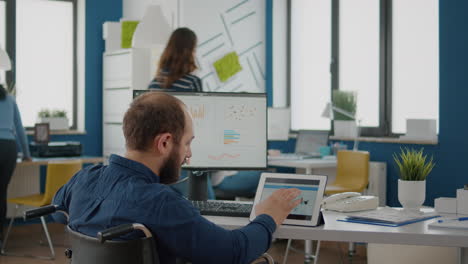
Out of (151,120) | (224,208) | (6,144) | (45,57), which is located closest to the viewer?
(151,120)

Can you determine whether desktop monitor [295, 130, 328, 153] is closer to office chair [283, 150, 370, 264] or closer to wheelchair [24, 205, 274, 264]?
office chair [283, 150, 370, 264]

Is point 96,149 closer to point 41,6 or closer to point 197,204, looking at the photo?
point 41,6

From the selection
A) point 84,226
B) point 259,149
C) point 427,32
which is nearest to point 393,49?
point 427,32

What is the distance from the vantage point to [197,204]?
8.30 feet

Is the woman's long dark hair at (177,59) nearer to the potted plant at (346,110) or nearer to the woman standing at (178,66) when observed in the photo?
the woman standing at (178,66)

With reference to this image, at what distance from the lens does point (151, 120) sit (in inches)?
64.1

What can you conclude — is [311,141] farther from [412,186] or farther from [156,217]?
[156,217]

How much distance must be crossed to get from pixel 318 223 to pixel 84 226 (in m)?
0.84

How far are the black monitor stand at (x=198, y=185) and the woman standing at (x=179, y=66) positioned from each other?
78 cm

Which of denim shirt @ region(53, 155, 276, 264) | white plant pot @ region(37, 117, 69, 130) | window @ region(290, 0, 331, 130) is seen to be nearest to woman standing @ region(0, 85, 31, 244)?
white plant pot @ region(37, 117, 69, 130)

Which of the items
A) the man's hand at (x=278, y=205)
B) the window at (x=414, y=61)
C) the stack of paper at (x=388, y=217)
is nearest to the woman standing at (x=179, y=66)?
the stack of paper at (x=388, y=217)

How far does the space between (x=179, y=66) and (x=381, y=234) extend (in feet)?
5.89

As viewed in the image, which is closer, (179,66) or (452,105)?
(179,66)

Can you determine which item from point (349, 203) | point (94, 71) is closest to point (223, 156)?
point (349, 203)
